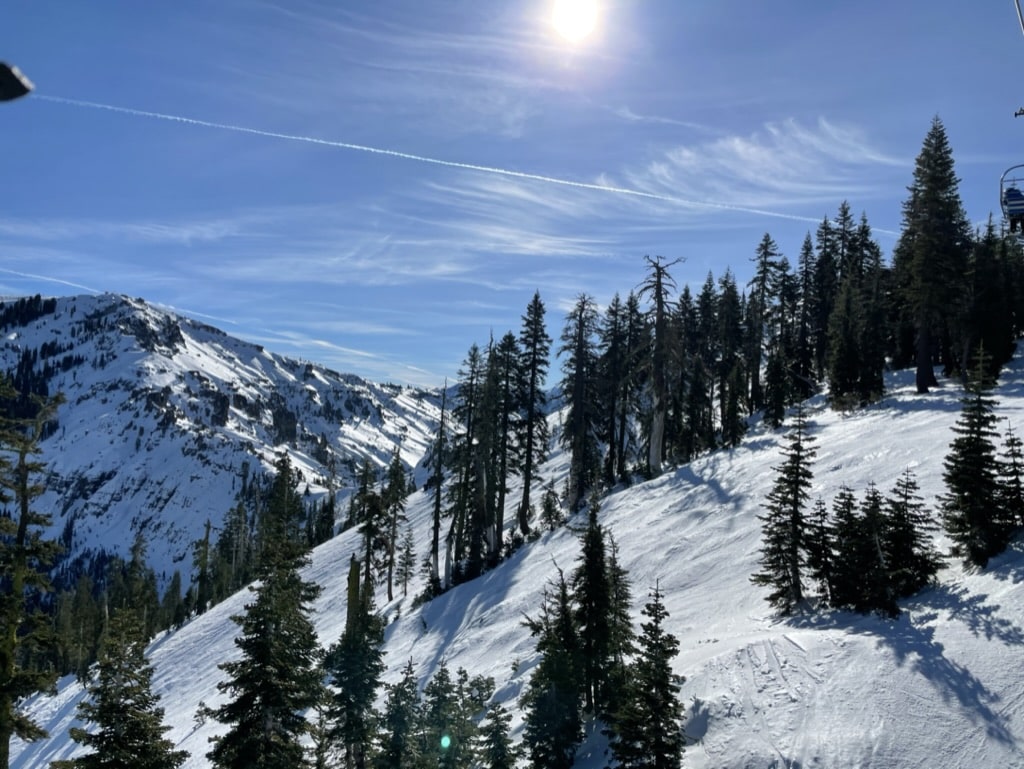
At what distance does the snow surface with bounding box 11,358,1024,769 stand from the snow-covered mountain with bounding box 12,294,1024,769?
0.13 ft

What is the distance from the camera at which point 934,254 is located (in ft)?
105

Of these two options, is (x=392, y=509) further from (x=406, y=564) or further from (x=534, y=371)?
(x=534, y=371)

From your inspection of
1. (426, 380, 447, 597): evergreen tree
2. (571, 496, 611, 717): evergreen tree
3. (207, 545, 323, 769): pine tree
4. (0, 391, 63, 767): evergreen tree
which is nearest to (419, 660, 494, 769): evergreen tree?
(571, 496, 611, 717): evergreen tree

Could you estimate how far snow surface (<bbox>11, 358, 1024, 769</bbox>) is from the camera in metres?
11.0

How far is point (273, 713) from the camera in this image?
1656cm

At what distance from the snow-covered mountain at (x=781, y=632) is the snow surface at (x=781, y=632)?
0.13ft

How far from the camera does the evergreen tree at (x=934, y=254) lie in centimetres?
3159

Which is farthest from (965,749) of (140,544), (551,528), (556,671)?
(140,544)

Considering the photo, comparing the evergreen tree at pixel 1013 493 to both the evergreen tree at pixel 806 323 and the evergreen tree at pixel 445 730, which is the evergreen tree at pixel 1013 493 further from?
the evergreen tree at pixel 806 323

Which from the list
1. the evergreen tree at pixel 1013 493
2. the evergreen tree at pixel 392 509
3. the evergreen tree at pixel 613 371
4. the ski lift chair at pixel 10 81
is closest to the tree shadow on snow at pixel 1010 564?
the evergreen tree at pixel 1013 493

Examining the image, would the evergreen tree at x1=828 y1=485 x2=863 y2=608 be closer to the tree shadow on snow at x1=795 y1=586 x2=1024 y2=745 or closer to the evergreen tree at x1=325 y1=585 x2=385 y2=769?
the tree shadow on snow at x1=795 y1=586 x2=1024 y2=745

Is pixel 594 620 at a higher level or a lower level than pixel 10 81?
lower

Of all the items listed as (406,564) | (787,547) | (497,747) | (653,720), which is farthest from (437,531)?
(653,720)

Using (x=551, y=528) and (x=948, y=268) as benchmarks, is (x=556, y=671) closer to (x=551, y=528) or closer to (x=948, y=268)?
(x=551, y=528)
